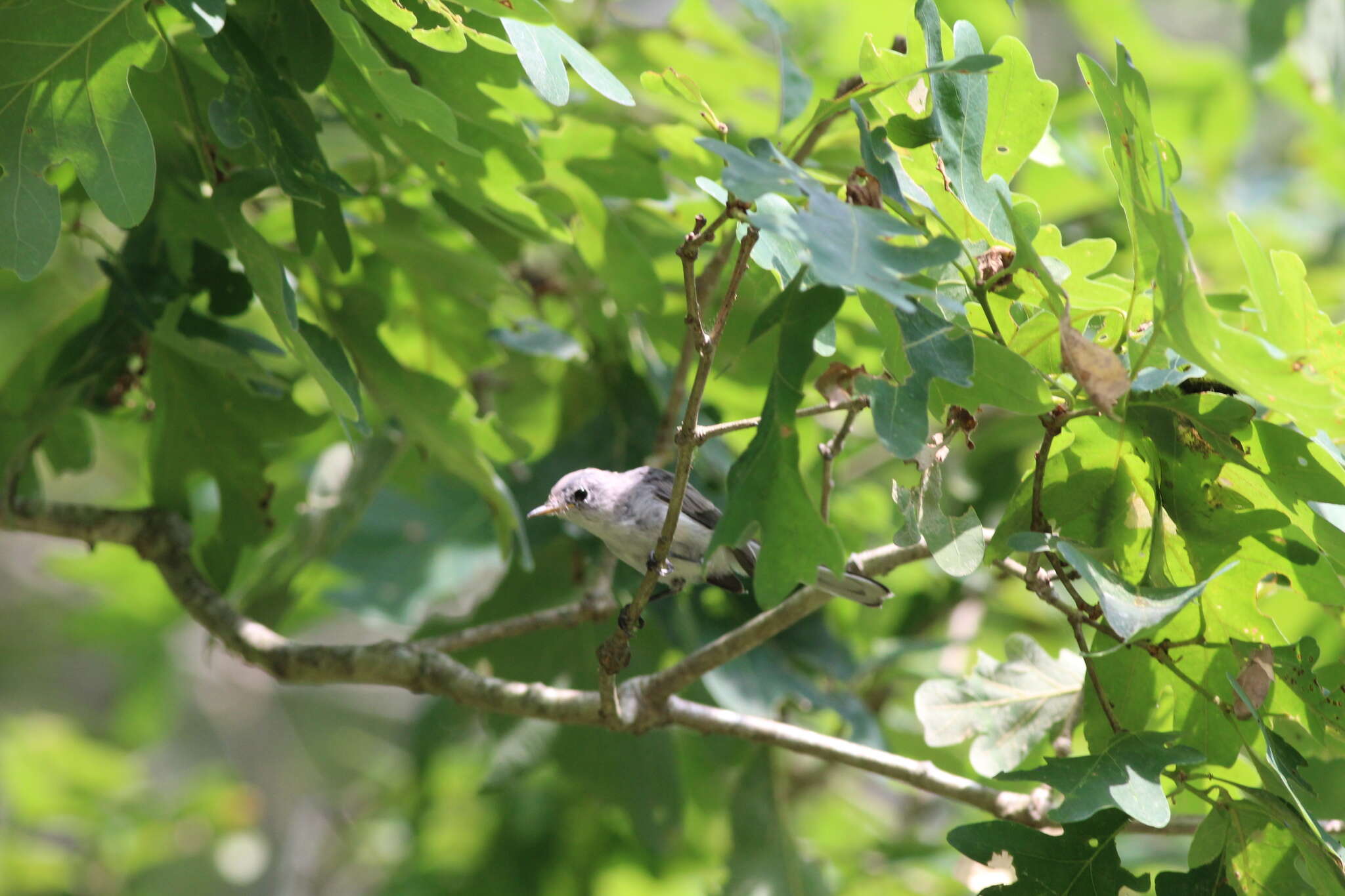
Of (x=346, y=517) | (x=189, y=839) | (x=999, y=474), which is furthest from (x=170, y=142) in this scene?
(x=189, y=839)

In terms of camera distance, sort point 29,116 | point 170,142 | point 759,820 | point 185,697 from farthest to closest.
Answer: point 185,697
point 759,820
point 170,142
point 29,116

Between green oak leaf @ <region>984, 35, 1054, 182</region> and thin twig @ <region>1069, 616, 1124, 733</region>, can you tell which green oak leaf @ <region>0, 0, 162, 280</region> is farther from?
thin twig @ <region>1069, 616, 1124, 733</region>

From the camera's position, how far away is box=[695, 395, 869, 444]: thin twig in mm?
1541

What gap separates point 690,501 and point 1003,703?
0.72 metres

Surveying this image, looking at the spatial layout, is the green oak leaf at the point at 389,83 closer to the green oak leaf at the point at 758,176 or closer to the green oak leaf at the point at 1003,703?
the green oak leaf at the point at 758,176

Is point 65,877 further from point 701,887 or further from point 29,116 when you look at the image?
point 29,116

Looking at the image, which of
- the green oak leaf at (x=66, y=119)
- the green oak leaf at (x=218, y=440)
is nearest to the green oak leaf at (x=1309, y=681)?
the green oak leaf at (x=66, y=119)

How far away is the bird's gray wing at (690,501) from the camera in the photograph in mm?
2338

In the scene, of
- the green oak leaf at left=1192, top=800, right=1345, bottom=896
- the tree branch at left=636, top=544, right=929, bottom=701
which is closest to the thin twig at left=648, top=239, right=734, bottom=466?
the tree branch at left=636, top=544, right=929, bottom=701

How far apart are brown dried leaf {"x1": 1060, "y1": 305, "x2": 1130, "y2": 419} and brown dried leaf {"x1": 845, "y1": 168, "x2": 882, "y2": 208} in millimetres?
319

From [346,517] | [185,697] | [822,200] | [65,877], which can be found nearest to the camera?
[822,200]

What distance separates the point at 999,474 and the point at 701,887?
64.2 inches

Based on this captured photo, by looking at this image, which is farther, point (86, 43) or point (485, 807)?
point (485, 807)

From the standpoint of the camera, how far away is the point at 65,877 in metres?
4.32
